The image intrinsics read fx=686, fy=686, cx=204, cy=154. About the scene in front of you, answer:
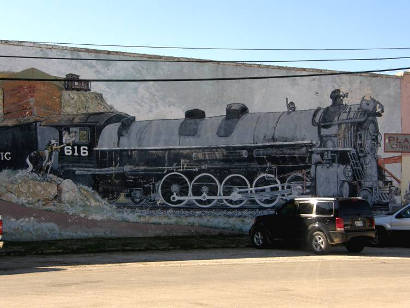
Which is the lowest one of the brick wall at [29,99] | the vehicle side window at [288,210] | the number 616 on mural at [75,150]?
the vehicle side window at [288,210]

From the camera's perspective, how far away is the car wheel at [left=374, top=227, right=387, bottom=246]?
22.1 meters

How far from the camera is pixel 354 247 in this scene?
774 inches

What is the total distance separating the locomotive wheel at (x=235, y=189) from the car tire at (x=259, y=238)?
174 inches

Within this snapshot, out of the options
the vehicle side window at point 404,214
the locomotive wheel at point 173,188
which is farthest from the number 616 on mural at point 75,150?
the vehicle side window at point 404,214

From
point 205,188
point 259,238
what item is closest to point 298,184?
point 205,188

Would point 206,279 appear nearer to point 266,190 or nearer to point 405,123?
point 266,190

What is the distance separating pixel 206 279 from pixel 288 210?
7.80 meters

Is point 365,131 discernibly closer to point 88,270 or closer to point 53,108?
point 53,108

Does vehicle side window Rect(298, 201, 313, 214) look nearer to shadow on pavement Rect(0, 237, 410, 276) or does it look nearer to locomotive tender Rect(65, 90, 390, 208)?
shadow on pavement Rect(0, 237, 410, 276)

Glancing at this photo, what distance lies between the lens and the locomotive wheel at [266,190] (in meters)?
25.5

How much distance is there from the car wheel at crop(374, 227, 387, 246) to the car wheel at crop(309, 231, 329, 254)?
→ 3.88 metres

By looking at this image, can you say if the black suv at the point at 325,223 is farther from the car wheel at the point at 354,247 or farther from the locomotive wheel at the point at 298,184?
the locomotive wheel at the point at 298,184

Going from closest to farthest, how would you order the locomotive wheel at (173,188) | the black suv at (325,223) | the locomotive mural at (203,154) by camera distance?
the black suv at (325,223) < the locomotive mural at (203,154) < the locomotive wheel at (173,188)

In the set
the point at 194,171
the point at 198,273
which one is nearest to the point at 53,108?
the point at 194,171
